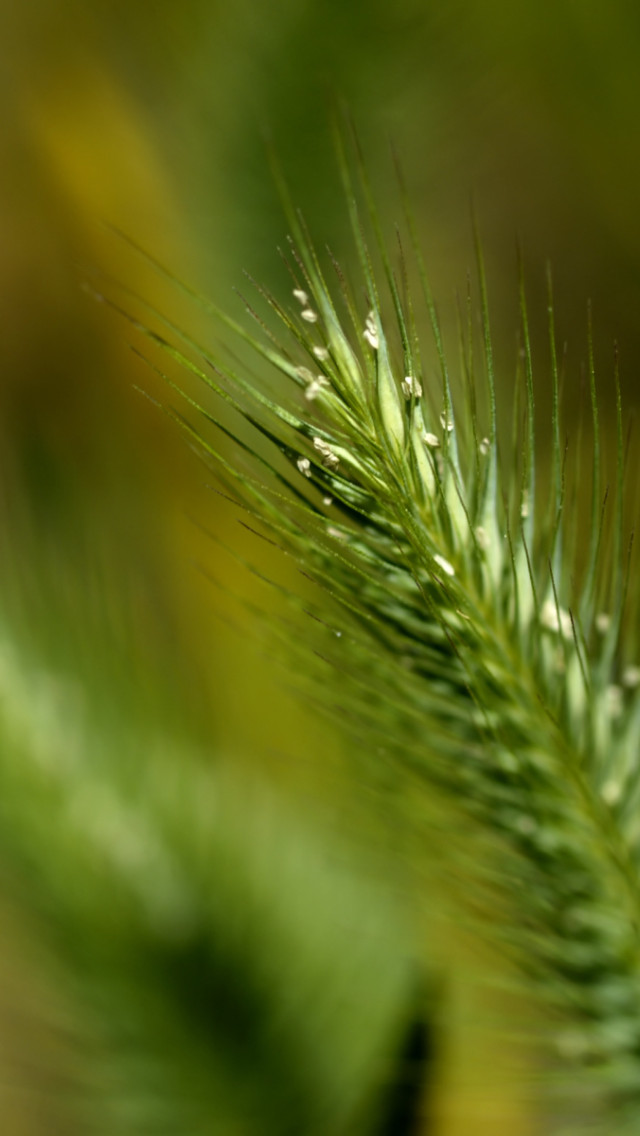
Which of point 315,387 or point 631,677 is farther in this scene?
point 631,677

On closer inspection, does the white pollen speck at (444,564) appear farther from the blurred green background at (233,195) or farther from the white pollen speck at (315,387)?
the blurred green background at (233,195)

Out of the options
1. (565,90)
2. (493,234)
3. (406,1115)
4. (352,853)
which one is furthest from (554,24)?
(406,1115)

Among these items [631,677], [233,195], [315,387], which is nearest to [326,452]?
[315,387]

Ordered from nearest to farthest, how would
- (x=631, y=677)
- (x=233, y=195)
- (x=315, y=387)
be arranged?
1. (x=315, y=387)
2. (x=631, y=677)
3. (x=233, y=195)

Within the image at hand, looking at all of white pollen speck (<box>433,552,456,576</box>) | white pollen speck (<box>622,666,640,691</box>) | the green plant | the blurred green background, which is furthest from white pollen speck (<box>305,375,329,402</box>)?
the blurred green background

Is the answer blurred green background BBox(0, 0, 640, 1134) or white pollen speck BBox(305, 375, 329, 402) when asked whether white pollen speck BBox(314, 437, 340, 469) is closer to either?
white pollen speck BBox(305, 375, 329, 402)

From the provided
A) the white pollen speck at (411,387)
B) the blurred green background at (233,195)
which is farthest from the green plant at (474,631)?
the blurred green background at (233,195)

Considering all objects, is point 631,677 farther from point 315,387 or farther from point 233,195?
point 233,195
